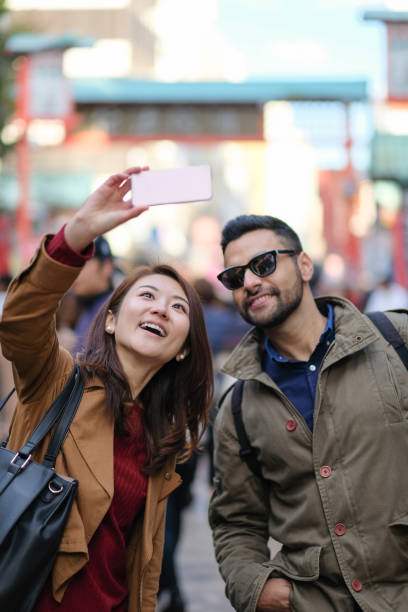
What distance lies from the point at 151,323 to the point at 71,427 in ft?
1.71

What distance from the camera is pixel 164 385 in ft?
10.4

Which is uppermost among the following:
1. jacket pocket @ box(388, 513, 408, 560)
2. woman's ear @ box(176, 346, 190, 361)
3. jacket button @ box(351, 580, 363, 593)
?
woman's ear @ box(176, 346, 190, 361)

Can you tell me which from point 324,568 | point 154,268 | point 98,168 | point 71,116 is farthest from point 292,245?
point 98,168

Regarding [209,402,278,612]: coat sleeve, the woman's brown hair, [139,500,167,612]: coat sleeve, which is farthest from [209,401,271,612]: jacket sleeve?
[139,500,167,612]: coat sleeve

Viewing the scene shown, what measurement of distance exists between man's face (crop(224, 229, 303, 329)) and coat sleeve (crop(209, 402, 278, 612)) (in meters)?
0.41

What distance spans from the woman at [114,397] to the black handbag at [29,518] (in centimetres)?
7

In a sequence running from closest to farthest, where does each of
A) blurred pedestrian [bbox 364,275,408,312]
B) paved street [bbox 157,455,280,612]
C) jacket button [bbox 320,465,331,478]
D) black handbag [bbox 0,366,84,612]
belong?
black handbag [bbox 0,366,84,612] < jacket button [bbox 320,465,331,478] < paved street [bbox 157,455,280,612] < blurred pedestrian [bbox 364,275,408,312]

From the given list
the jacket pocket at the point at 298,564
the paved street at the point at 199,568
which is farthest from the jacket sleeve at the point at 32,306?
the paved street at the point at 199,568

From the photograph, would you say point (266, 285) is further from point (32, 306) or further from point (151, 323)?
point (32, 306)

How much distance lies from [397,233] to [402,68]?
410 cm

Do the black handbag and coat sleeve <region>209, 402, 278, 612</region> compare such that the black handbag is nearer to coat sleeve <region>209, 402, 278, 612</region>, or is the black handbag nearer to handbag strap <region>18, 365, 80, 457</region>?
handbag strap <region>18, 365, 80, 457</region>

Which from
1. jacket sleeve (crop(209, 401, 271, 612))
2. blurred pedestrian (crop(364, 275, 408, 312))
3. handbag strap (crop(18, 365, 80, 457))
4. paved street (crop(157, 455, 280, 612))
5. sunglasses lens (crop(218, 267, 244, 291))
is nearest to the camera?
handbag strap (crop(18, 365, 80, 457))

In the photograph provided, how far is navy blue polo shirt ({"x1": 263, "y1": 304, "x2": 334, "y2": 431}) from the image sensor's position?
10.0 feet

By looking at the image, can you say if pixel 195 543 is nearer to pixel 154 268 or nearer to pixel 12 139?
pixel 154 268
